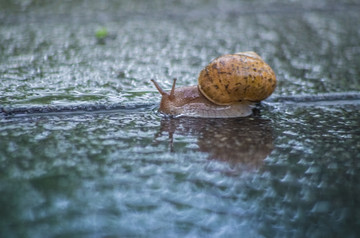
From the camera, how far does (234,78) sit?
5.87 ft

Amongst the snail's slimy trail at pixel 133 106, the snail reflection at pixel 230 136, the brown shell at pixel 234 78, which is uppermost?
the brown shell at pixel 234 78

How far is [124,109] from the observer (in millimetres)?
1610

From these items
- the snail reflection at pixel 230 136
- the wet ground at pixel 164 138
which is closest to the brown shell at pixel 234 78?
the wet ground at pixel 164 138

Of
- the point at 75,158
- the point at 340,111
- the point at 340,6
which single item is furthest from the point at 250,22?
the point at 75,158

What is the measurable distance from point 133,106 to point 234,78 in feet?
1.47

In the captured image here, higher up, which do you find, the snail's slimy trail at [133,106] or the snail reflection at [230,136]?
the snail's slimy trail at [133,106]

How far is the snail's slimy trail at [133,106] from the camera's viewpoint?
1.51 meters

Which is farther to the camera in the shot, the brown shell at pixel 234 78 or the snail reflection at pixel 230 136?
the brown shell at pixel 234 78

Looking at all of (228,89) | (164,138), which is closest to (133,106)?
(164,138)

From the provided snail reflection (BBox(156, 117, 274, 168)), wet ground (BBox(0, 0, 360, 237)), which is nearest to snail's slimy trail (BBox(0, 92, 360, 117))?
wet ground (BBox(0, 0, 360, 237))

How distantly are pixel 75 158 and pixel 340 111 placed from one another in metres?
0.99

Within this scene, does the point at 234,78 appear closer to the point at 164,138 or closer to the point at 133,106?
the point at 133,106

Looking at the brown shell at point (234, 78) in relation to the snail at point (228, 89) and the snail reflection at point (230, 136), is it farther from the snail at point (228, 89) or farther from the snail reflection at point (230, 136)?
the snail reflection at point (230, 136)

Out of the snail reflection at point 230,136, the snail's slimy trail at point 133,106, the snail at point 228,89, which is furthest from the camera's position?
the snail at point 228,89
